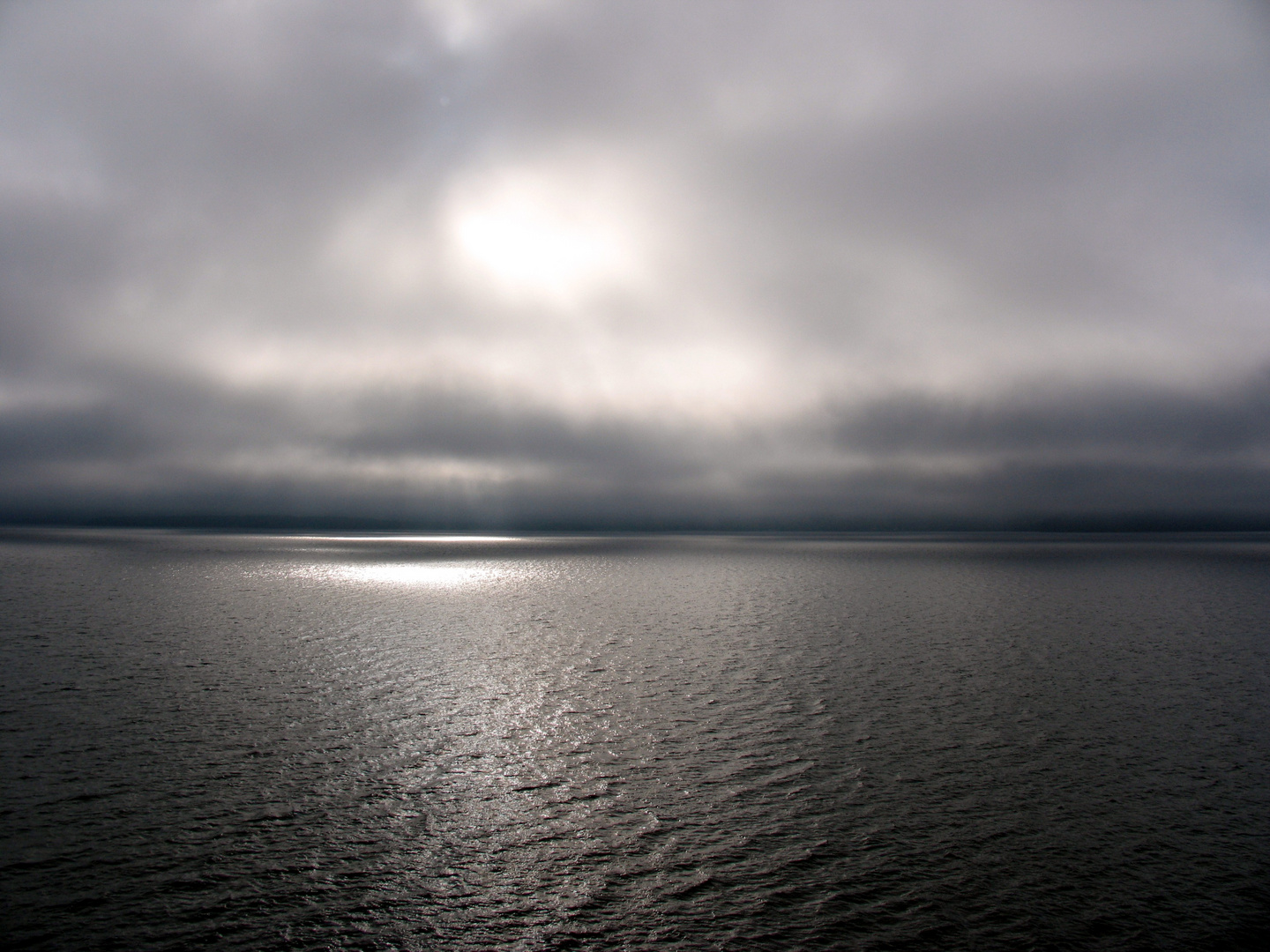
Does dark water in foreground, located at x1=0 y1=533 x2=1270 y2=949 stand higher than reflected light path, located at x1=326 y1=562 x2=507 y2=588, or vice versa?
dark water in foreground, located at x1=0 y1=533 x2=1270 y2=949

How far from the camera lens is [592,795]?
25906 millimetres

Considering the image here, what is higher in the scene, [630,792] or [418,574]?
[630,792]

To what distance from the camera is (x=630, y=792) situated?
2633cm

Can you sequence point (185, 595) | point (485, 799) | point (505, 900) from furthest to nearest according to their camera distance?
point (185, 595) → point (485, 799) → point (505, 900)

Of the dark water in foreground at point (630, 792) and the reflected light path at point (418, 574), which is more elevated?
the dark water in foreground at point (630, 792)

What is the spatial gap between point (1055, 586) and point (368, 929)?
416ft

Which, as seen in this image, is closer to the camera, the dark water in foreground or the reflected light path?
the dark water in foreground

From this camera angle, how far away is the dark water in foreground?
1794 centimetres

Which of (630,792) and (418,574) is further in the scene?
(418,574)

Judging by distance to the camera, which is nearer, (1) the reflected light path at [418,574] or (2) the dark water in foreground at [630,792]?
(2) the dark water in foreground at [630,792]

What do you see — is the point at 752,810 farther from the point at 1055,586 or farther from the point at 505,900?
the point at 1055,586

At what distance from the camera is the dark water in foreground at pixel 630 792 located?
1794 cm

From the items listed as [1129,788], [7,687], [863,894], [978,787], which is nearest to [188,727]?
[7,687]

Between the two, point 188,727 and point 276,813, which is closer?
point 276,813
